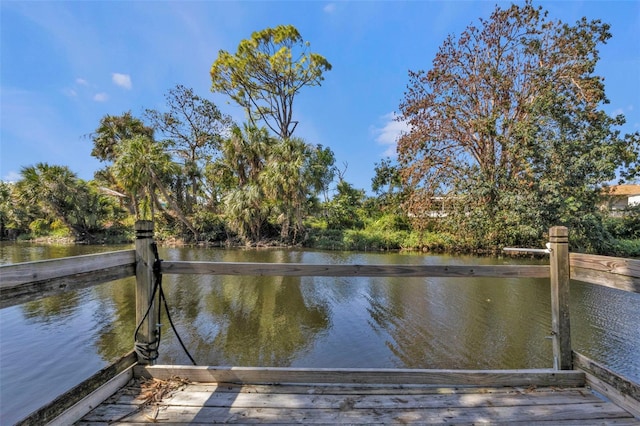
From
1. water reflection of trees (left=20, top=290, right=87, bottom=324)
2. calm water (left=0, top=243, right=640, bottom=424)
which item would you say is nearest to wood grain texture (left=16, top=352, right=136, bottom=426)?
calm water (left=0, top=243, right=640, bottom=424)

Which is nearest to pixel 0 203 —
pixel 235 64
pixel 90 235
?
pixel 90 235

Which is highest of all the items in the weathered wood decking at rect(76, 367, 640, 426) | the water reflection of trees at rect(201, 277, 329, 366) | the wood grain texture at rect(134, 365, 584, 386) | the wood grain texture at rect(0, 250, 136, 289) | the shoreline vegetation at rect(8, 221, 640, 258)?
the wood grain texture at rect(0, 250, 136, 289)

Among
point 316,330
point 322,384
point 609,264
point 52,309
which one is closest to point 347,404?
point 322,384

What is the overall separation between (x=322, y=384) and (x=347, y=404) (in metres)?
0.25

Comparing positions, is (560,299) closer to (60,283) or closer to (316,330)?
(60,283)

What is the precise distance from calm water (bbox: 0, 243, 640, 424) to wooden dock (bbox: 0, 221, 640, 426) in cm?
174

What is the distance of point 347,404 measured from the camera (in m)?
1.82

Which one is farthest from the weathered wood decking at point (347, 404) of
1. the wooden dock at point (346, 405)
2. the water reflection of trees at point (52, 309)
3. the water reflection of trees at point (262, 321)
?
the water reflection of trees at point (52, 309)

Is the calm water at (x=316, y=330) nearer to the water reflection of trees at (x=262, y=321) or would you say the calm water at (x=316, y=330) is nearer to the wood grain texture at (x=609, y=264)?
the water reflection of trees at (x=262, y=321)

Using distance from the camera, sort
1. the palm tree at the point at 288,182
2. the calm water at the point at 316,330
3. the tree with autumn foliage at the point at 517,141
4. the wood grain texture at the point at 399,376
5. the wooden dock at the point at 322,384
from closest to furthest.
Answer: the wooden dock at the point at 322,384 < the wood grain texture at the point at 399,376 < the calm water at the point at 316,330 < the tree with autumn foliage at the point at 517,141 < the palm tree at the point at 288,182

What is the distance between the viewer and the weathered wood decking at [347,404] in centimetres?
167

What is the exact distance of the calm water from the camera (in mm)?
3746

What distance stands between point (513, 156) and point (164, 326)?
13417 millimetres

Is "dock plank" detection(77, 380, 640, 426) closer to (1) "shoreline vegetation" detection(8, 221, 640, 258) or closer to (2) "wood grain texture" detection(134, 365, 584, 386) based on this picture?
(2) "wood grain texture" detection(134, 365, 584, 386)
